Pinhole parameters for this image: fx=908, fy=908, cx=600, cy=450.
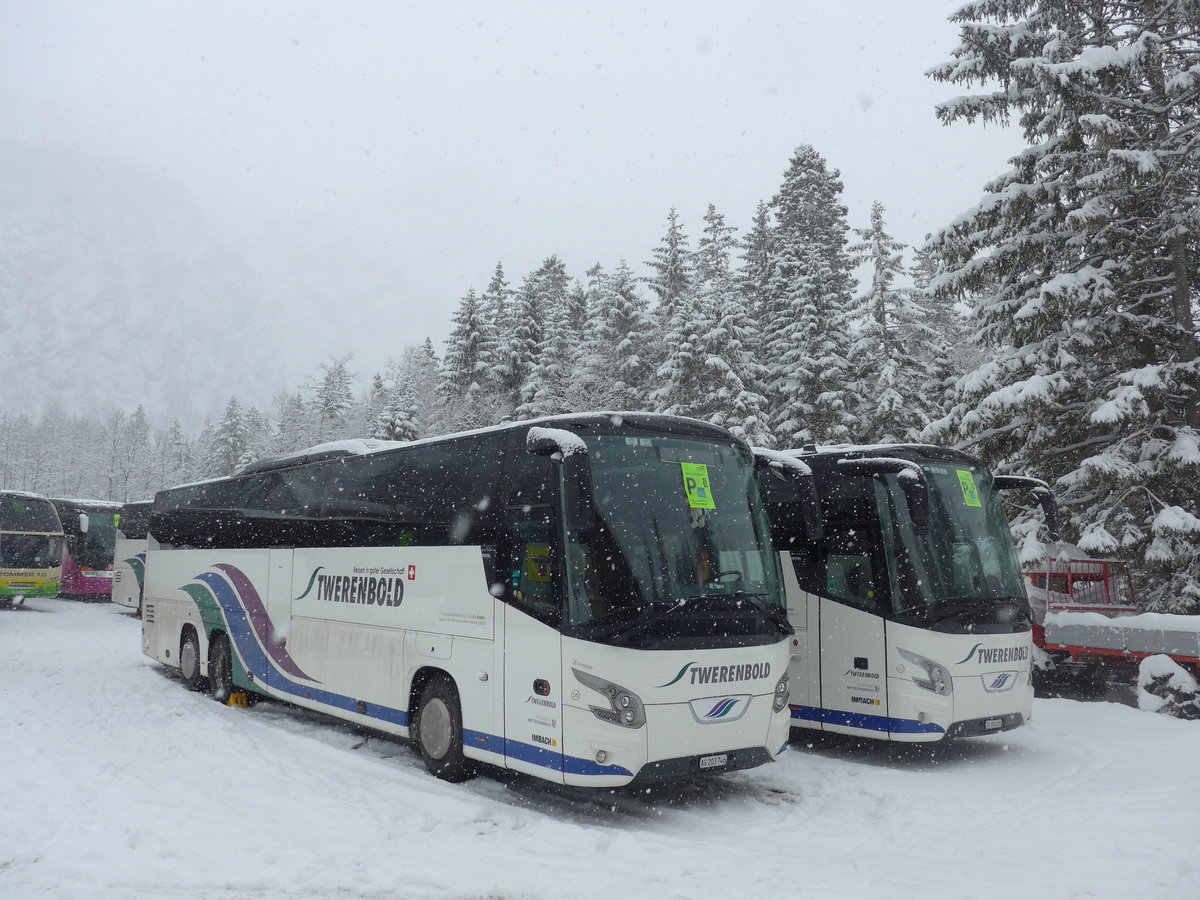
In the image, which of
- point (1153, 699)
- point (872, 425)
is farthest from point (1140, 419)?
point (872, 425)

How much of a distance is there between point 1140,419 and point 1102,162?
4498mm

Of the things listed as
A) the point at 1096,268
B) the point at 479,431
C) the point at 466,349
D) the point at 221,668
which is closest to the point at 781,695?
the point at 479,431

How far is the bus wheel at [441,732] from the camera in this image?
903 cm

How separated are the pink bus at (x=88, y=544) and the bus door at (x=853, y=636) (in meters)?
30.8

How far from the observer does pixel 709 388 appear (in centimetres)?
3459

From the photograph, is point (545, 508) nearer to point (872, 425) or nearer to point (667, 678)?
point (667, 678)

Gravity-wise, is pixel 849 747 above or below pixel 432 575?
below

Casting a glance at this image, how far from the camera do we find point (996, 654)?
1017 centimetres

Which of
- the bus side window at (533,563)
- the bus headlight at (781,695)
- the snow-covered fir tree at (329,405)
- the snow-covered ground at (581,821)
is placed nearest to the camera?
the snow-covered ground at (581,821)

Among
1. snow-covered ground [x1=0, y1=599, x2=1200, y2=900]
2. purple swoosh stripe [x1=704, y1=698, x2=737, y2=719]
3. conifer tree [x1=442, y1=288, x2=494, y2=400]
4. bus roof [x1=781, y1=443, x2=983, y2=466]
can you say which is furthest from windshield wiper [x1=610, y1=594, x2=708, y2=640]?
conifer tree [x1=442, y1=288, x2=494, y2=400]

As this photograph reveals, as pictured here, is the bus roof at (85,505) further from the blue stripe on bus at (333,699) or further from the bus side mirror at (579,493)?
the bus side mirror at (579,493)

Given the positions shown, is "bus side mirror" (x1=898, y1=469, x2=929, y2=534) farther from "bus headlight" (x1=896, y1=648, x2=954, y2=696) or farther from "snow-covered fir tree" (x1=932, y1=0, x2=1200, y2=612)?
"snow-covered fir tree" (x1=932, y1=0, x2=1200, y2=612)

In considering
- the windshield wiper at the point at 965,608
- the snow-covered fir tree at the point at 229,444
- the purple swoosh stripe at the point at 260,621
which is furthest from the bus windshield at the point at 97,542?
the snow-covered fir tree at the point at 229,444

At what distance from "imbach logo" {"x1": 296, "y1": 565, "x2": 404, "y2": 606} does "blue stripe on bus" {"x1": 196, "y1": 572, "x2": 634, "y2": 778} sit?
3.83ft
